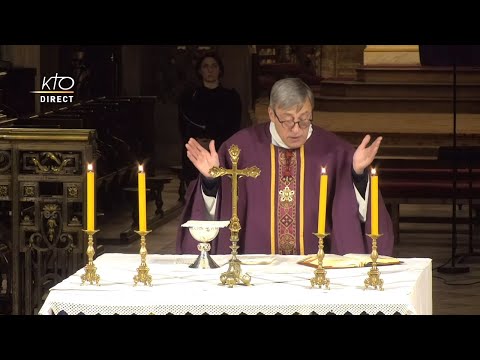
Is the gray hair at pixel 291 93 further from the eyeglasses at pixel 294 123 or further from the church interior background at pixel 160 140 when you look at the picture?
the church interior background at pixel 160 140

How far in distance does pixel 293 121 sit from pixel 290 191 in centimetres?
52

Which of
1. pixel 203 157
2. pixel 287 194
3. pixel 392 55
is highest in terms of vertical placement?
pixel 392 55

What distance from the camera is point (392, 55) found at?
2075cm

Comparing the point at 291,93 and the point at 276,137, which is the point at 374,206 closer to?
the point at 291,93

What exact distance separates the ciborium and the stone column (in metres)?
14.5

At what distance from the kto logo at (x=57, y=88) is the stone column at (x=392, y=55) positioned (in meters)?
6.09

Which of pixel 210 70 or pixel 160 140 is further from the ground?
pixel 210 70

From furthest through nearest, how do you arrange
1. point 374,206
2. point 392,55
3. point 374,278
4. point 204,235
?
point 392,55 < point 204,235 < point 374,278 < point 374,206

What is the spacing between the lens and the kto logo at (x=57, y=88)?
14719 mm

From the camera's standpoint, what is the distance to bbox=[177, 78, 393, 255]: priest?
23.0 ft

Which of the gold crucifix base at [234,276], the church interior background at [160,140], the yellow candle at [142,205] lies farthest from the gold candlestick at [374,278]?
the church interior background at [160,140]

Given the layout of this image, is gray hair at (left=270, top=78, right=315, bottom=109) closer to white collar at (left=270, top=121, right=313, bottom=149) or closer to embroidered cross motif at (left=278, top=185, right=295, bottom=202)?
white collar at (left=270, top=121, right=313, bottom=149)

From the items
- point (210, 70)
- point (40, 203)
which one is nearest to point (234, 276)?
point (40, 203)

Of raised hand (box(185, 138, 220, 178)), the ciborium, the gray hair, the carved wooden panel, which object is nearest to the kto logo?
the carved wooden panel
